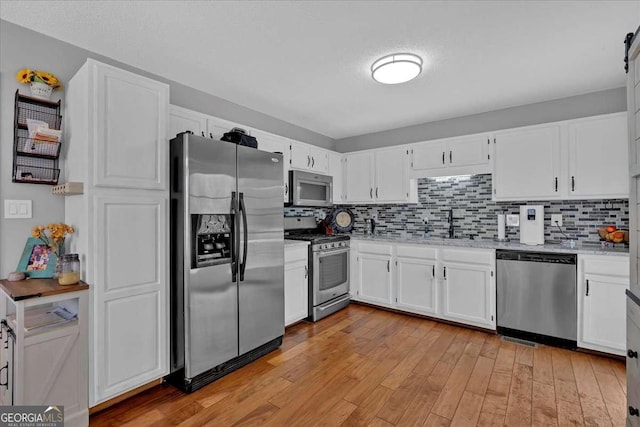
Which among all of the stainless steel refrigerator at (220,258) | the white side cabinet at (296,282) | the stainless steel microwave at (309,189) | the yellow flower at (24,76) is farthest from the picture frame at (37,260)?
the stainless steel microwave at (309,189)

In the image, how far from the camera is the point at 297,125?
426 centimetres

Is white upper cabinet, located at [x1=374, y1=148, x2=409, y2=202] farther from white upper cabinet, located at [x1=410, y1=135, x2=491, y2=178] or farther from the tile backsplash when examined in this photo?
the tile backsplash

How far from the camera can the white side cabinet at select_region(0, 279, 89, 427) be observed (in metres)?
1.63

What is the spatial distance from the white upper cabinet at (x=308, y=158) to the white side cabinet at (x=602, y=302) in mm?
2959

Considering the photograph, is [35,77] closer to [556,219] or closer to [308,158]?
[308,158]

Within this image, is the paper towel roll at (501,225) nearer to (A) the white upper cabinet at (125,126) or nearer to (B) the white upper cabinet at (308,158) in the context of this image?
(B) the white upper cabinet at (308,158)

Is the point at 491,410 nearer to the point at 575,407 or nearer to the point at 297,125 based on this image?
the point at 575,407

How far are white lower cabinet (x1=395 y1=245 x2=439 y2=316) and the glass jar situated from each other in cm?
311

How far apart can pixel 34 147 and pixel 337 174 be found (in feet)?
11.0

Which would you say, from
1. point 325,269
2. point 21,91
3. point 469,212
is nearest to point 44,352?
point 21,91

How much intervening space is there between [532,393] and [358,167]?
3178 millimetres

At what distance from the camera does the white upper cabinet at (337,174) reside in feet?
14.7

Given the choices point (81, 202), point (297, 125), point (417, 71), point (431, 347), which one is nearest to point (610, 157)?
point (417, 71)

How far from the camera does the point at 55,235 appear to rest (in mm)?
1893
